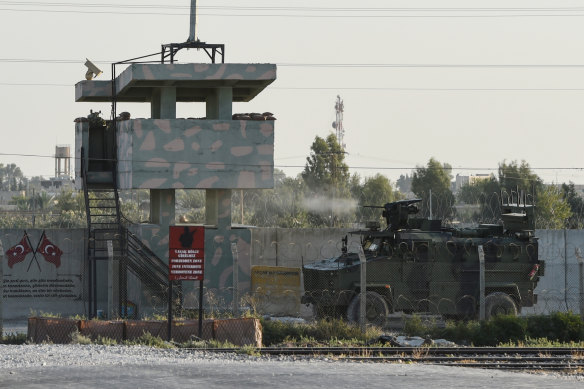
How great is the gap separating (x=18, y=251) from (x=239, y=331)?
960 cm

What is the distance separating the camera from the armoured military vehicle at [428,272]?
24.1 m

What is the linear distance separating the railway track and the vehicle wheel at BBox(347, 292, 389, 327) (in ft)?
12.1

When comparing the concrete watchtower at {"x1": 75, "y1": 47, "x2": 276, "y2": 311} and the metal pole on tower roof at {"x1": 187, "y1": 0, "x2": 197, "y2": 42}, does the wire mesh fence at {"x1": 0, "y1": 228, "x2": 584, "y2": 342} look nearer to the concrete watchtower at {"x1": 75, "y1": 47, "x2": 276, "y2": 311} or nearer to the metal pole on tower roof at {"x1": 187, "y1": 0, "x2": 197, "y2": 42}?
the concrete watchtower at {"x1": 75, "y1": 47, "x2": 276, "y2": 311}

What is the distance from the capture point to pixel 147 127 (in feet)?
94.4

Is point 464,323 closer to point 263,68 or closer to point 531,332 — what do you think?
point 531,332

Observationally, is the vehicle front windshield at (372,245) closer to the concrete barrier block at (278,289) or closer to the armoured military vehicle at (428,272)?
the armoured military vehicle at (428,272)

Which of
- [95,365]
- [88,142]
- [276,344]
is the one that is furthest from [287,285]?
[95,365]

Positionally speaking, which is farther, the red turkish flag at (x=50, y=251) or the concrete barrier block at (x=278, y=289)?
the red turkish flag at (x=50, y=251)

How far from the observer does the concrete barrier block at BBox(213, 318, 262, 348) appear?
2098 centimetres

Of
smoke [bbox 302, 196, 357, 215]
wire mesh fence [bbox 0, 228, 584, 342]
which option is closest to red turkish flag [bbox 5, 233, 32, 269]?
wire mesh fence [bbox 0, 228, 584, 342]

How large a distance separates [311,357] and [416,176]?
73.6m

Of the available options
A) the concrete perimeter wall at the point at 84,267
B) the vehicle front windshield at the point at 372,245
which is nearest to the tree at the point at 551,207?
the concrete perimeter wall at the point at 84,267

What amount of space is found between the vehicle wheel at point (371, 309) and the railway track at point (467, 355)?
3.68m

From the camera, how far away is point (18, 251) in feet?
93.1
